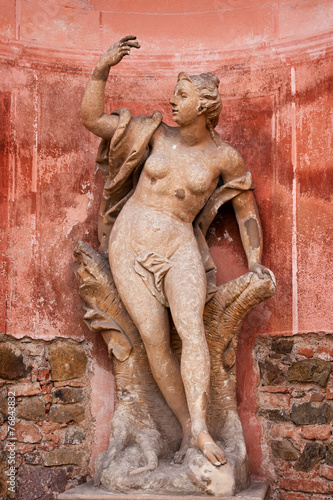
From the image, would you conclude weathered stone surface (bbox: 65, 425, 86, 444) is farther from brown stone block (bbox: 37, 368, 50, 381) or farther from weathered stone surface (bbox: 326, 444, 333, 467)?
weathered stone surface (bbox: 326, 444, 333, 467)

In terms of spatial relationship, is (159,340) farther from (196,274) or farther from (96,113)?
(96,113)

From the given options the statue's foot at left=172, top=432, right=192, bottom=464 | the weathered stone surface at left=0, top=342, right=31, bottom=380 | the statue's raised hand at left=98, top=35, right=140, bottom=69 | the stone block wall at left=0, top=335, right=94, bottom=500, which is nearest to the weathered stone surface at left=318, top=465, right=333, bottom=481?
the statue's foot at left=172, top=432, right=192, bottom=464

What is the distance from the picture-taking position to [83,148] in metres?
6.23

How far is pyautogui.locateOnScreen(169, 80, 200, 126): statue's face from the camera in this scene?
544cm

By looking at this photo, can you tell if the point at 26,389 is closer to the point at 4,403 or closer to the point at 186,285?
the point at 4,403

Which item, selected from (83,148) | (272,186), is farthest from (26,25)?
(272,186)

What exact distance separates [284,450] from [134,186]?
6.56 ft

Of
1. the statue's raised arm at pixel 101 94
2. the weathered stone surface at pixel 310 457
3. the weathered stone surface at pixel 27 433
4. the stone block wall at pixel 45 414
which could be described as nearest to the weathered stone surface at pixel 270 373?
the weathered stone surface at pixel 310 457

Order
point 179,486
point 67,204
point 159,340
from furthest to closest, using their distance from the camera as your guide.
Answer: point 67,204 → point 159,340 → point 179,486

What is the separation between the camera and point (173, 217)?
5477mm

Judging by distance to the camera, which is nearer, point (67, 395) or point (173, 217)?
point (173, 217)

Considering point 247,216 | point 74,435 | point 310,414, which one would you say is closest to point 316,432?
point 310,414

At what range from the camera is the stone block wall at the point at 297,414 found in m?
5.59

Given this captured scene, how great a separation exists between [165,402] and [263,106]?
2220 mm
